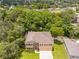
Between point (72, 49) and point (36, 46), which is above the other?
point (72, 49)

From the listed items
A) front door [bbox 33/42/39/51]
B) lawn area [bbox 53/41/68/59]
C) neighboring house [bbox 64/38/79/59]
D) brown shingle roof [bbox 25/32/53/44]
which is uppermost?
brown shingle roof [bbox 25/32/53/44]

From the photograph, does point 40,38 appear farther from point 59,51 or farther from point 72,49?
Answer: point 72,49

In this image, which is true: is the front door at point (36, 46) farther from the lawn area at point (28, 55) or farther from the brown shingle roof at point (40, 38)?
the lawn area at point (28, 55)

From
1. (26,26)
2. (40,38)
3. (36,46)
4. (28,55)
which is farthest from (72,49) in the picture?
(26,26)

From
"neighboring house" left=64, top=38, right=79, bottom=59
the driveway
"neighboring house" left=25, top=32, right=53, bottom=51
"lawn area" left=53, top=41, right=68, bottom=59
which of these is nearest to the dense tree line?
"neighboring house" left=25, top=32, right=53, bottom=51

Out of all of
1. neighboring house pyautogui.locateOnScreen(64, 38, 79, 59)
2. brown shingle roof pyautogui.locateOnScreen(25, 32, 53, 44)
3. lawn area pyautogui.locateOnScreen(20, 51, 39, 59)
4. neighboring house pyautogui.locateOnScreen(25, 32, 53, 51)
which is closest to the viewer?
neighboring house pyautogui.locateOnScreen(64, 38, 79, 59)

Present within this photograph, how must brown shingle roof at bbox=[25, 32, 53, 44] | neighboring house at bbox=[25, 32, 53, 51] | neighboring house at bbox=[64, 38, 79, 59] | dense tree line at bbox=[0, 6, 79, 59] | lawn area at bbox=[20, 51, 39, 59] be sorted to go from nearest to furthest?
neighboring house at bbox=[64, 38, 79, 59] < lawn area at bbox=[20, 51, 39, 59] < neighboring house at bbox=[25, 32, 53, 51] < brown shingle roof at bbox=[25, 32, 53, 44] < dense tree line at bbox=[0, 6, 79, 59]

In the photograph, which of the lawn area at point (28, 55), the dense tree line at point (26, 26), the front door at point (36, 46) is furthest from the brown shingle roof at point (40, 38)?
the lawn area at point (28, 55)

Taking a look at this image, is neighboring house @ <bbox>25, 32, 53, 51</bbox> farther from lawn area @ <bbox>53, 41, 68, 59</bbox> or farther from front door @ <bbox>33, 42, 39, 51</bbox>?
lawn area @ <bbox>53, 41, 68, 59</bbox>
